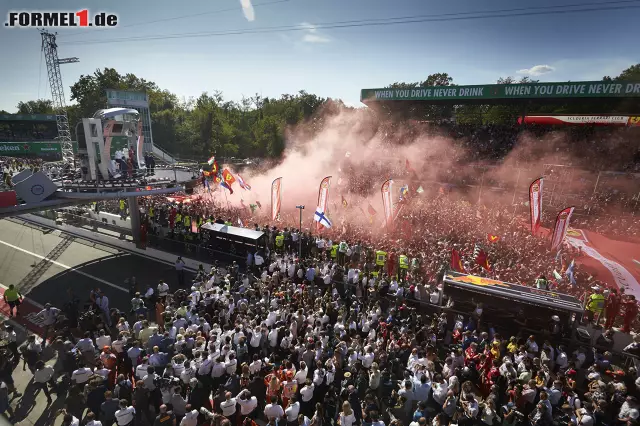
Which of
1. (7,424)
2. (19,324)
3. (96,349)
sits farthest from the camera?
(19,324)

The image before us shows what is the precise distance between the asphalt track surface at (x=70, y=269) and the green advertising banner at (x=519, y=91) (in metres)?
23.2

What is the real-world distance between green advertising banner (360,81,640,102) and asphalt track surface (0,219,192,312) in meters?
23.2

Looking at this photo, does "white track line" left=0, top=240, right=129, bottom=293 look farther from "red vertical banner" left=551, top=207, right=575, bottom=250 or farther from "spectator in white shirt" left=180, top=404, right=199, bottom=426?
"red vertical banner" left=551, top=207, right=575, bottom=250

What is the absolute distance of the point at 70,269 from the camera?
16203 millimetres

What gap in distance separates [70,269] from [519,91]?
99.1 ft

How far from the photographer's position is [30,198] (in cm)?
1416

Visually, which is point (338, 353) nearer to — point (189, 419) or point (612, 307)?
point (189, 419)

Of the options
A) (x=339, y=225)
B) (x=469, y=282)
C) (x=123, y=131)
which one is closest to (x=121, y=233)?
(x=123, y=131)

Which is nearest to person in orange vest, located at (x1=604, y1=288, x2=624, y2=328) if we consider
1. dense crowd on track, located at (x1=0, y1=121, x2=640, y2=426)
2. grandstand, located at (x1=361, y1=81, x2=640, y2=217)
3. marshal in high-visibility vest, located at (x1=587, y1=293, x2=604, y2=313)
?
dense crowd on track, located at (x1=0, y1=121, x2=640, y2=426)

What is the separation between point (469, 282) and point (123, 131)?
16.9m

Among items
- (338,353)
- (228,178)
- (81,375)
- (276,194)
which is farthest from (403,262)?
(228,178)

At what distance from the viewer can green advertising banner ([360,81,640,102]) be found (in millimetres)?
23344

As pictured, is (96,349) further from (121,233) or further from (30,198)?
(121,233)

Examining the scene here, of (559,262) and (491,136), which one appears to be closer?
(559,262)
